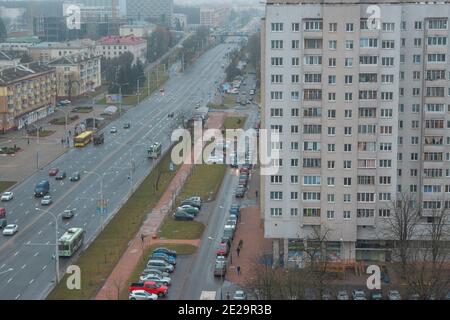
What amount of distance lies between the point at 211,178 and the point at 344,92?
7.86 meters

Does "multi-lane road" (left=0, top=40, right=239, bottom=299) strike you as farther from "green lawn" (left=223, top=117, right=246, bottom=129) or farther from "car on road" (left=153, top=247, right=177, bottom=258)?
"green lawn" (left=223, top=117, right=246, bottom=129)

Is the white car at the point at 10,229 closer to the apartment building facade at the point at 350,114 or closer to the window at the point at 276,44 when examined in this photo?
the apartment building facade at the point at 350,114

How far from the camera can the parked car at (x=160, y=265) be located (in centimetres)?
1193

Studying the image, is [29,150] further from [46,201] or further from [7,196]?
[46,201]

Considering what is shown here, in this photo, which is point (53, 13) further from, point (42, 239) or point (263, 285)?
point (263, 285)

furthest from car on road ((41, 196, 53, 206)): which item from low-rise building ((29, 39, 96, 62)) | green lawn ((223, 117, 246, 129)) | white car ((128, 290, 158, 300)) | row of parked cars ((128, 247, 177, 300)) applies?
low-rise building ((29, 39, 96, 62))

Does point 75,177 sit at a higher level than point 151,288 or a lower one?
higher

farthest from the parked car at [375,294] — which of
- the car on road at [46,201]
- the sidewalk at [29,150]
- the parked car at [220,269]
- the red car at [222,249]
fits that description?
the sidewalk at [29,150]

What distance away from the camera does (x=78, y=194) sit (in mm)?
17266

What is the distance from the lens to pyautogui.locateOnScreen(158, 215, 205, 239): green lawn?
14.2 metres

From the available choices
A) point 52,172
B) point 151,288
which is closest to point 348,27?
point 151,288

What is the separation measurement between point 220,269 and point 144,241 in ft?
8.03

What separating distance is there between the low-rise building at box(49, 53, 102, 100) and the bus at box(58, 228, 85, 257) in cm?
2031
